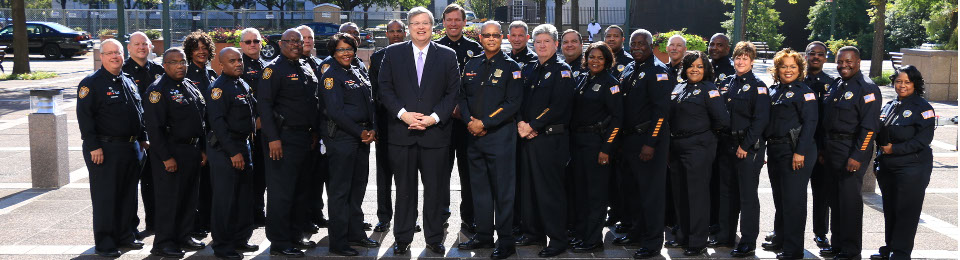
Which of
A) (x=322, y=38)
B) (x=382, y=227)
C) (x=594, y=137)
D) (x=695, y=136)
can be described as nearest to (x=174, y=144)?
(x=382, y=227)

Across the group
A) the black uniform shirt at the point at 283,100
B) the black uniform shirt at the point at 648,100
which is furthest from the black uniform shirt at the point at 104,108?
the black uniform shirt at the point at 648,100

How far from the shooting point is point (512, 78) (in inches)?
261

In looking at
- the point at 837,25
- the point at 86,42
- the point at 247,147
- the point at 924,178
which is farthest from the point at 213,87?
the point at 837,25

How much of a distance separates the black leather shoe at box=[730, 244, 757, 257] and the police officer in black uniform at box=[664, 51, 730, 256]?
0.23 metres

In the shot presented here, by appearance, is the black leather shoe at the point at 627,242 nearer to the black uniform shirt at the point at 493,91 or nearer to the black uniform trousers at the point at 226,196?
the black uniform shirt at the point at 493,91

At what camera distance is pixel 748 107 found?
6.70 m

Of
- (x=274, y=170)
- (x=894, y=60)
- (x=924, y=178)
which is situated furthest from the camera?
(x=894, y=60)

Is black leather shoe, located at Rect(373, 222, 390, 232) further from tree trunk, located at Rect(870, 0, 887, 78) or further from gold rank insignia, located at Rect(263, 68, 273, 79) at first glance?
tree trunk, located at Rect(870, 0, 887, 78)

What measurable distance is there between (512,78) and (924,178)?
119 inches

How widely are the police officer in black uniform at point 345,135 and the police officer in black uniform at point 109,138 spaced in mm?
1512

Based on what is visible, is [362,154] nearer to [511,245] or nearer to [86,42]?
[511,245]

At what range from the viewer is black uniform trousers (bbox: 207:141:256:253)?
22.1 feet

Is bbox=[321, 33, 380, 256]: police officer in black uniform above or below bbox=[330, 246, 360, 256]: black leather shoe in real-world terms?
above

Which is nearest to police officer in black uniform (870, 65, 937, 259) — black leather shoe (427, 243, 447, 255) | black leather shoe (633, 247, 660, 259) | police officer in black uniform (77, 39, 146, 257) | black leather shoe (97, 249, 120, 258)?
black leather shoe (633, 247, 660, 259)
